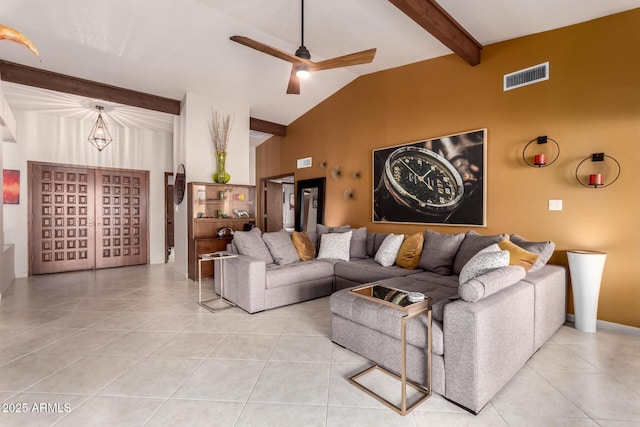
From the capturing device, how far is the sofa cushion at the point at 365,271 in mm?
3652

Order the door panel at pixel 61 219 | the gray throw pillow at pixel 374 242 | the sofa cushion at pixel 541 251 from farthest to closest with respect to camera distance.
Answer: the door panel at pixel 61 219
the gray throw pillow at pixel 374 242
the sofa cushion at pixel 541 251

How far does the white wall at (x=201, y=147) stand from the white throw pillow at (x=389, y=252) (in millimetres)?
3238

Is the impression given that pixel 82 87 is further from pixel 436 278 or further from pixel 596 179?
pixel 596 179

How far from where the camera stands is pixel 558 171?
3312 millimetres

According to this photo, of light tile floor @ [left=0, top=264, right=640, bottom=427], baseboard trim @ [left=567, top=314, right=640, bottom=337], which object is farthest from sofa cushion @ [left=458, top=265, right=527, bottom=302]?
baseboard trim @ [left=567, top=314, right=640, bottom=337]

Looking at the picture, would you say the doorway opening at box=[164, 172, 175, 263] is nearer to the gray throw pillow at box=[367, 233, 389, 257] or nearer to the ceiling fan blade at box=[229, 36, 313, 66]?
the gray throw pillow at box=[367, 233, 389, 257]

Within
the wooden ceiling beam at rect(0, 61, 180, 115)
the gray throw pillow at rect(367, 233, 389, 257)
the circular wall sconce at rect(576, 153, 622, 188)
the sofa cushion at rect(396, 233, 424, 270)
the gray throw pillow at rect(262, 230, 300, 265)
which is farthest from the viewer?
the gray throw pillow at rect(367, 233, 389, 257)

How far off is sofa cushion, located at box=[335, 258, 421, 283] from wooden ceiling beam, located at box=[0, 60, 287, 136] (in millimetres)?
4192

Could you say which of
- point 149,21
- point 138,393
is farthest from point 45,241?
point 138,393

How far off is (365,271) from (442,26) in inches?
112

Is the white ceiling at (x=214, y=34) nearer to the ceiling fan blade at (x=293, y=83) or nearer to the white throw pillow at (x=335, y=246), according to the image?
the ceiling fan blade at (x=293, y=83)

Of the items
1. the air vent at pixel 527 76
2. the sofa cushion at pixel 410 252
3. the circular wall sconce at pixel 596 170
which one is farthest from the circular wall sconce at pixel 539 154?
the sofa cushion at pixel 410 252

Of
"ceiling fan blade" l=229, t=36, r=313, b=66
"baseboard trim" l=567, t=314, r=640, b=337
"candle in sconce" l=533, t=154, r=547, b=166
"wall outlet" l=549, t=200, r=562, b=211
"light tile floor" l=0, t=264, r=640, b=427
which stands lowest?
"light tile floor" l=0, t=264, r=640, b=427

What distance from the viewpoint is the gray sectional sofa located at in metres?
1.86
